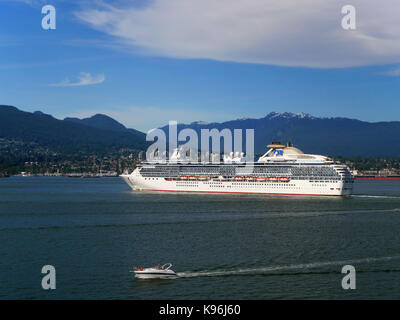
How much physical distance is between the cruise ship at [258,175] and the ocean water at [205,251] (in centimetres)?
1394

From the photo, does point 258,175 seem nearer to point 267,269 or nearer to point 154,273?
point 267,269

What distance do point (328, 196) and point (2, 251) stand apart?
40156mm

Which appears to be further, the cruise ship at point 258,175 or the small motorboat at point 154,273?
the cruise ship at point 258,175

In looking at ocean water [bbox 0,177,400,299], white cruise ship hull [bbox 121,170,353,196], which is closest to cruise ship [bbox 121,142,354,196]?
white cruise ship hull [bbox 121,170,353,196]

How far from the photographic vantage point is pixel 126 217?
39.3 m

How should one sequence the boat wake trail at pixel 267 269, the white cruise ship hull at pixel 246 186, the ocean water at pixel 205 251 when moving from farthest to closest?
the white cruise ship hull at pixel 246 186
the boat wake trail at pixel 267 269
the ocean water at pixel 205 251

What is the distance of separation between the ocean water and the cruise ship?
13.9m

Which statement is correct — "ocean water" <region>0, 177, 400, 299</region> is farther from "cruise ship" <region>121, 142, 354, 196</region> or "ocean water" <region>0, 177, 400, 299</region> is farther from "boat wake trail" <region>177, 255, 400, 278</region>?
"cruise ship" <region>121, 142, 354, 196</region>

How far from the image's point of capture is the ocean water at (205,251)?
64.2 ft

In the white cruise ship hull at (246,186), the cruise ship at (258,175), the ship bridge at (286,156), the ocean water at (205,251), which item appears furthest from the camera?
the ship bridge at (286,156)

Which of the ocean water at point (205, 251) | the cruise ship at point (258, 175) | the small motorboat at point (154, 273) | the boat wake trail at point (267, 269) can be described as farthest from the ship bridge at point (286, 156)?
the small motorboat at point (154, 273)

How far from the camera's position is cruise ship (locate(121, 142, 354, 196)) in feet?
193

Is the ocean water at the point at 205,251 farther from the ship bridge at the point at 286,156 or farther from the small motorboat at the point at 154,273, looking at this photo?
the ship bridge at the point at 286,156
